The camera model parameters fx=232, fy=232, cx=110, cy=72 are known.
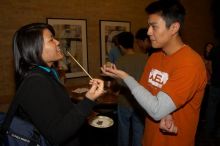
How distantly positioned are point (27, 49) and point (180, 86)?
959 millimetres

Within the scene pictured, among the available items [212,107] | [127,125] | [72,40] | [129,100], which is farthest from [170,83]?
[212,107]

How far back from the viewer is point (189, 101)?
155cm

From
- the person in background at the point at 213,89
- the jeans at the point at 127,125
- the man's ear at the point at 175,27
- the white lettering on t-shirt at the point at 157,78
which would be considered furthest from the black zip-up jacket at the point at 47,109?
the person in background at the point at 213,89

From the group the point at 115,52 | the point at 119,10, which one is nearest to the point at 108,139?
the point at 115,52

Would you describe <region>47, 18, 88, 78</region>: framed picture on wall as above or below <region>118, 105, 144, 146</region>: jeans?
above

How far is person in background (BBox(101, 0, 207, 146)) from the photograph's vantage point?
4.54ft

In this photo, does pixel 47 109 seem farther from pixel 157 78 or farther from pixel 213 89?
pixel 213 89

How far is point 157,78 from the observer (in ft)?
5.45

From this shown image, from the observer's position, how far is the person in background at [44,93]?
1.30 meters

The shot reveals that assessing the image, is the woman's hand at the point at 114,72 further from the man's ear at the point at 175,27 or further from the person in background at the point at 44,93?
the man's ear at the point at 175,27

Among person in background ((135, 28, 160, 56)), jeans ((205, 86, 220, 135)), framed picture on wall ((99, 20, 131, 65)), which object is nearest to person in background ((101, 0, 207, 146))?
person in background ((135, 28, 160, 56))

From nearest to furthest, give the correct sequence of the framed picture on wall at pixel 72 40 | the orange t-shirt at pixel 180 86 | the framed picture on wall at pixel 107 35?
the orange t-shirt at pixel 180 86 < the framed picture on wall at pixel 72 40 < the framed picture on wall at pixel 107 35

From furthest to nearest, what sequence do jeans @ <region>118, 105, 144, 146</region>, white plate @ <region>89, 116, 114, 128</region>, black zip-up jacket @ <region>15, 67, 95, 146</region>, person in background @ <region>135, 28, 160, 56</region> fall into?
person in background @ <region>135, 28, 160, 56</region>, jeans @ <region>118, 105, 144, 146</region>, white plate @ <region>89, 116, 114, 128</region>, black zip-up jacket @ <region>15, 67, 95, 146</region>

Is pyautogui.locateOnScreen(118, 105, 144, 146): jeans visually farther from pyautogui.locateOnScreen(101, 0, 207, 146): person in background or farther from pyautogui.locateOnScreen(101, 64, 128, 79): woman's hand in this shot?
pyautogui.locateOnScreen(101, 64, 128, 79): woman's hand
